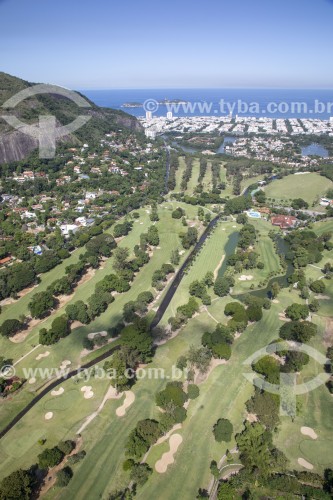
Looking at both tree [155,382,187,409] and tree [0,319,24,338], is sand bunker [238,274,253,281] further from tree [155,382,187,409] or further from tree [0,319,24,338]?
tree [0,319,24,338]

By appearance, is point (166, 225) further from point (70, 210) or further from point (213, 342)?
point (213, 342)

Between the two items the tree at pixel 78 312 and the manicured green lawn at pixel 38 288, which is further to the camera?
the manicured green lawn at pixel 38 288

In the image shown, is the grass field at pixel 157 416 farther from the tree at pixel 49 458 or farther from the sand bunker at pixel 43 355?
the tree at pixel 49 458

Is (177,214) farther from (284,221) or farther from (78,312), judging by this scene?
(78,312)

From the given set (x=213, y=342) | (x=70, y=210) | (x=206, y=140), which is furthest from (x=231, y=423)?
(x=206, y=140)

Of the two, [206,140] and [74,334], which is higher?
[206,140]

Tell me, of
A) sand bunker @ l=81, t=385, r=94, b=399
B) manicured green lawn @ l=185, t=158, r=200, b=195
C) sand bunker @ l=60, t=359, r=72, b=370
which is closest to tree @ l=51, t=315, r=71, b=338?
sand bunker @ l=60, t=359, r=72, b=370

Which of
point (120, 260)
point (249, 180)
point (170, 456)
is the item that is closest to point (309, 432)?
point (170, 456)

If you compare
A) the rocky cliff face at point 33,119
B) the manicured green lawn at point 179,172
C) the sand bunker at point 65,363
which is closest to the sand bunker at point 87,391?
the sand bunker at point 65,363
